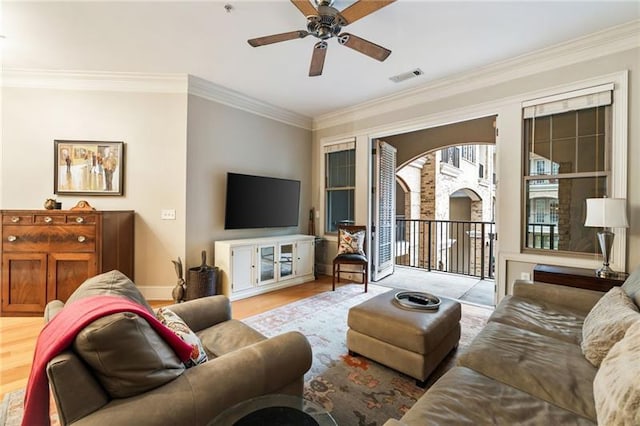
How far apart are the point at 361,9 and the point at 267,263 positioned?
326 centimetres

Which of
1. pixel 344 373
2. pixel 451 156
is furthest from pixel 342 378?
pixel 451 156

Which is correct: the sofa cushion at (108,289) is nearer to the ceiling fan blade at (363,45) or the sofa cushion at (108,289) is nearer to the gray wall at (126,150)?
the ceiling fan blade at (363,45)

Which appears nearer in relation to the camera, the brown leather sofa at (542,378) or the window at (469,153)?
the brown leather sofa at (542,378)

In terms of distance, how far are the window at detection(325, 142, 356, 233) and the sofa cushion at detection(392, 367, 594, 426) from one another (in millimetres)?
3768

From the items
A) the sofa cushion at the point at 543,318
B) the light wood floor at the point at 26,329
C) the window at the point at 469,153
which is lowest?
the light wood floor at the point at 26,329

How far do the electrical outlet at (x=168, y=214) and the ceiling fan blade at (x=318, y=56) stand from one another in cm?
250

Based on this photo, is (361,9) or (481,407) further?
(361,9)

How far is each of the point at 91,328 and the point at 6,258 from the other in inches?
134

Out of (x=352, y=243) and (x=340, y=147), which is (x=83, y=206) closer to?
(x=352, y=243)

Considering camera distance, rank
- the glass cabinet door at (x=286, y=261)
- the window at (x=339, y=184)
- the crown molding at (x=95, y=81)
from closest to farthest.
A: the crown molding at (x=95, y=81) → the glass cabinet door at (x=286, y=261) → the window at (x=339, y=184)

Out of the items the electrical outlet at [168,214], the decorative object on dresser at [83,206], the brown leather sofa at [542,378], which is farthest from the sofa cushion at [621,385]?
the decorative object on dresser at [83,206]

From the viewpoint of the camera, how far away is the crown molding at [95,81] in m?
3.45

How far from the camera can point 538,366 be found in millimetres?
1369

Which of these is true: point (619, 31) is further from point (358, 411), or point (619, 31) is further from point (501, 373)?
point (358, 411)
